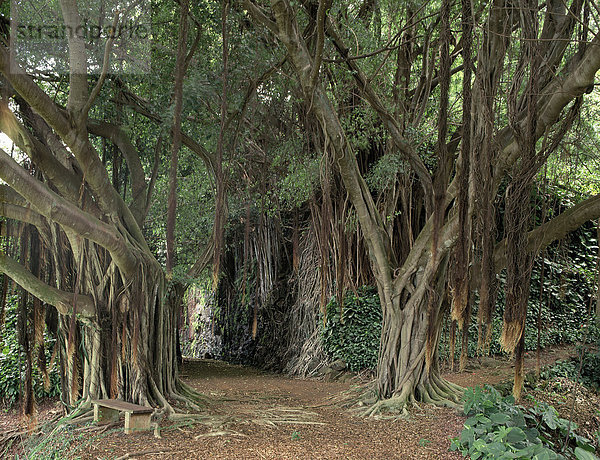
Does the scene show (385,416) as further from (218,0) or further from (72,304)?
(218,0)

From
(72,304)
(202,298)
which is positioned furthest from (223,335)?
(72,304)

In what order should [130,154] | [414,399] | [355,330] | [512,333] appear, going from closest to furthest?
[512,333] → [414,399] → [130,154] → [355,330]

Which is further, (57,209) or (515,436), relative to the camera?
(57,209)

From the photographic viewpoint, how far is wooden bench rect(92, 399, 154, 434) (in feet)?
12.9

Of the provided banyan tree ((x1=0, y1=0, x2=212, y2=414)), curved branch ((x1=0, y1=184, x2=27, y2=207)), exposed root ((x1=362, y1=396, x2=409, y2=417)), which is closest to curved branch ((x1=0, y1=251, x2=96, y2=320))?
banyan tree ((x1=0, y1=0, x2=212, y2=414))

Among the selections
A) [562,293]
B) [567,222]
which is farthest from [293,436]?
[562,293]

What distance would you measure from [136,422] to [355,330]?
13.7ft

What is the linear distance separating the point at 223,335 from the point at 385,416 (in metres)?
6.29

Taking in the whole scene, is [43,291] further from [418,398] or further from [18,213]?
[418,398]

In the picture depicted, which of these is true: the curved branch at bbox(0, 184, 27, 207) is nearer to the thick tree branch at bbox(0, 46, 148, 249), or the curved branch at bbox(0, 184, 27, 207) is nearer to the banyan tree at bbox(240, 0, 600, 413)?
the thick tree branch at bbox(0, 46, 148, 249)

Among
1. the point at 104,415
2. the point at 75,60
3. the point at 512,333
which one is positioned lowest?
the point at 104,415

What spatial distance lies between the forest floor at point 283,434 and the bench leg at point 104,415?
152mm

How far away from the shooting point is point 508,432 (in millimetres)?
3451

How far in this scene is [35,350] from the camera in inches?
196
